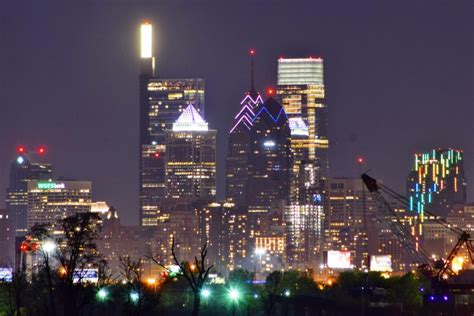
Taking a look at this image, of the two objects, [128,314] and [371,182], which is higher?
[371,182]

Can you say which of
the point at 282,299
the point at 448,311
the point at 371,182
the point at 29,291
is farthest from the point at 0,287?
the point at 371,182

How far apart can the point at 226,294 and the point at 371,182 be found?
34717 millimetres

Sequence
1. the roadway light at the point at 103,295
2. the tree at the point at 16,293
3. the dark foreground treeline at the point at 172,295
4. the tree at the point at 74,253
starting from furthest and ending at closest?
1. the roadway light at the point at 103,295
2. the dark foreground treeline at the point at 172,295
3. the tree at the point at 16,293
4. the tree at the point at 74,253

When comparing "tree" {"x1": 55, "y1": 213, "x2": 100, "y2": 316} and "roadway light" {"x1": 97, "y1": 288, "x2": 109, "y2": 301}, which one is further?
"roadway light" {"x1": 97, "y1": 288, "x2": 109, "y2": 301}

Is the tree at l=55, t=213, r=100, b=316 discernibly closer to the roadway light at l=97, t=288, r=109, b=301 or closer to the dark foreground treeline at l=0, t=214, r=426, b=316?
the dark foreground treeline at l=0, t=214, r=426, b=316

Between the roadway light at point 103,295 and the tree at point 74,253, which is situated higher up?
the tree at point 74,253

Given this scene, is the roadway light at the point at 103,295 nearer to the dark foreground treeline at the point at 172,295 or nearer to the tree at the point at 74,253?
the dark foreground treeline at the point at 172,295

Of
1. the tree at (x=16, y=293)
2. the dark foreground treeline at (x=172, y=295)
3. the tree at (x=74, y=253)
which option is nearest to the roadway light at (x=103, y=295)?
the dark foreground treeline at (x=172, y=295)

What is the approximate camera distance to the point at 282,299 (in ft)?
531

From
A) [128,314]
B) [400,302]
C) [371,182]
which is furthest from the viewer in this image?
[371,182]

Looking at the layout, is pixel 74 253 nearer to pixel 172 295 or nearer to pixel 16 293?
pixel 16 293

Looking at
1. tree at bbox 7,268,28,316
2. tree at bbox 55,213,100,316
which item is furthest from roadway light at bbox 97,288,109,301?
→ tree at bbox 55,213,100,316

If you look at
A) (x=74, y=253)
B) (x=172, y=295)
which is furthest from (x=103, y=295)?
(x=74, y=253)

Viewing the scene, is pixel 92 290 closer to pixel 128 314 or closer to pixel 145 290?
pixel 128 314
